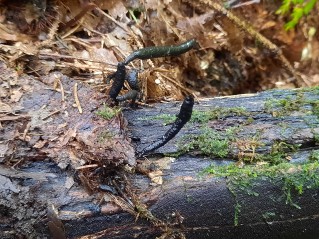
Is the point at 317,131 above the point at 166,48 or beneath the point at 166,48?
beneath

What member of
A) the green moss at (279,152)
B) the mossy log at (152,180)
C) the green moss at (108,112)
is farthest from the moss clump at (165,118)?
the green moss at (279,152)

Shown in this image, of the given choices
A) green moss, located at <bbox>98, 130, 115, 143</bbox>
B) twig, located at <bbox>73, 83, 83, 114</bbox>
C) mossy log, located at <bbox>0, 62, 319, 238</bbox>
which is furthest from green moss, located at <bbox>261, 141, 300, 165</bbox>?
twig, located at <bbox>73, 83, 83, 114</bbox>

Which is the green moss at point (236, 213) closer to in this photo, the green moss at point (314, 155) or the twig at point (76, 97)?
the green moss at point (314, 155)

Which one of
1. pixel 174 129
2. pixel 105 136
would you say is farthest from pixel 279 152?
pixel 105 136

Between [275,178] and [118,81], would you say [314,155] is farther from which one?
[118,81]

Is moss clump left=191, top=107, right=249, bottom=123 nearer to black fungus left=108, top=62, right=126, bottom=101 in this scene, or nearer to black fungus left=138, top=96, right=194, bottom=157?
Answer: black fungus left=138, top=96, right=194, bottom=157

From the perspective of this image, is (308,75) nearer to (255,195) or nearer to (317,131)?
(317,131)

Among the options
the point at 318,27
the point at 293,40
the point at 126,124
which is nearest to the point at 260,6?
the point at 293,40
